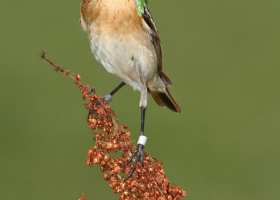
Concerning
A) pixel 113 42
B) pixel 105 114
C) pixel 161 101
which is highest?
pixel 161 101

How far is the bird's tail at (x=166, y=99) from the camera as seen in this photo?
274 cm

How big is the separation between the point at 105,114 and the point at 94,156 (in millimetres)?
224

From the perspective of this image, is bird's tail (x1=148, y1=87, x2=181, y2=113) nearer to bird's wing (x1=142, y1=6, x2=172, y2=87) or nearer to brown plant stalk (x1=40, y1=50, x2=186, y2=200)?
bird's wing (x1=142, y1=6, x2=172, y2=87)

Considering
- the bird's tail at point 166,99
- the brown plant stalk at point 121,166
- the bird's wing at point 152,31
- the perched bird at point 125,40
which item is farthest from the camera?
the bird's tail at point 166,99

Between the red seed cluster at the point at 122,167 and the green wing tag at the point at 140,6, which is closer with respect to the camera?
the red seed cluster at the point at 122,167

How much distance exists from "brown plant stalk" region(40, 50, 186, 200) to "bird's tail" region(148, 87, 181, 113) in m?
1.02

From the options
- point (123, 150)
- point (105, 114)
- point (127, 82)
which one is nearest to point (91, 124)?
point (105, 114)

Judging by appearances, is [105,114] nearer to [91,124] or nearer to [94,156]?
[91,124]

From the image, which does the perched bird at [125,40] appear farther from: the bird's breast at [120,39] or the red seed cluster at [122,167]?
the red seed cluster at [122,167]

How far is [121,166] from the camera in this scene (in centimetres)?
170

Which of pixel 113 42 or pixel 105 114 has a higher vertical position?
pixel 113 42

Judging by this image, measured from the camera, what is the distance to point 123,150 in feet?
5.60

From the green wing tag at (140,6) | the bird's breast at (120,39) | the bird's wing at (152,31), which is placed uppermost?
the bird's wing at (152,31)

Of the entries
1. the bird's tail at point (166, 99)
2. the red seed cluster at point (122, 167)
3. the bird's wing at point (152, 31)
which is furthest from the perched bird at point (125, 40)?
the bird's tail at point (166, 99)
